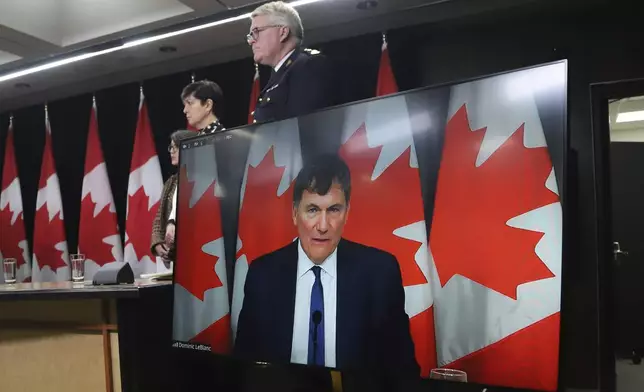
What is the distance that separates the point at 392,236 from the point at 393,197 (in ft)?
0.31

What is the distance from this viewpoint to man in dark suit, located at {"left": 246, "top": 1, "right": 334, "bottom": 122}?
5.26ft

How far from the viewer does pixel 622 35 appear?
2717 mm

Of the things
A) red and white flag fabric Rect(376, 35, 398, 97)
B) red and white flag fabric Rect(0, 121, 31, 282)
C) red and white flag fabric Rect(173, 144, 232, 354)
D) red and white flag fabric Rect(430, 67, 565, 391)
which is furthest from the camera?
red and white flag fabric Rect(0, 121, 31, 282)

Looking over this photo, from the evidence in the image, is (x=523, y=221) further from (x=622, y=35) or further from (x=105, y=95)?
(x=105, y=95)

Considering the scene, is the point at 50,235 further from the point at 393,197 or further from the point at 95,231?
the point at 393,197

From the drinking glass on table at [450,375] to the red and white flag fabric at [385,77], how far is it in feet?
7.66

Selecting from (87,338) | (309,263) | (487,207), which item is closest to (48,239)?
(87,338)

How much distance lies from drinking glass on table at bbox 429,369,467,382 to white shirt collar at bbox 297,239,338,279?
0.35 metres

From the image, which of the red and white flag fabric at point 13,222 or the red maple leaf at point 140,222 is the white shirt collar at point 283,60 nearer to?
the red maple leaf at point 140,222

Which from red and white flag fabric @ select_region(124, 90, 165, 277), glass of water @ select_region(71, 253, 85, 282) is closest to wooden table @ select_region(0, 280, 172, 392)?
glass of water @ select_region(71, 253, 85, 282)

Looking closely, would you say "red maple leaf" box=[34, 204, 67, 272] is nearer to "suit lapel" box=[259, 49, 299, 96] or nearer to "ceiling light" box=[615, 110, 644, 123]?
"suit lapel" box=[259, 49, 299, 96]

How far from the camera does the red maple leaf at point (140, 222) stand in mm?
3830

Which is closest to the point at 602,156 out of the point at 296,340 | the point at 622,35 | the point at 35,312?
the point at 622,35

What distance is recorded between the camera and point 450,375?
1.11 meters
